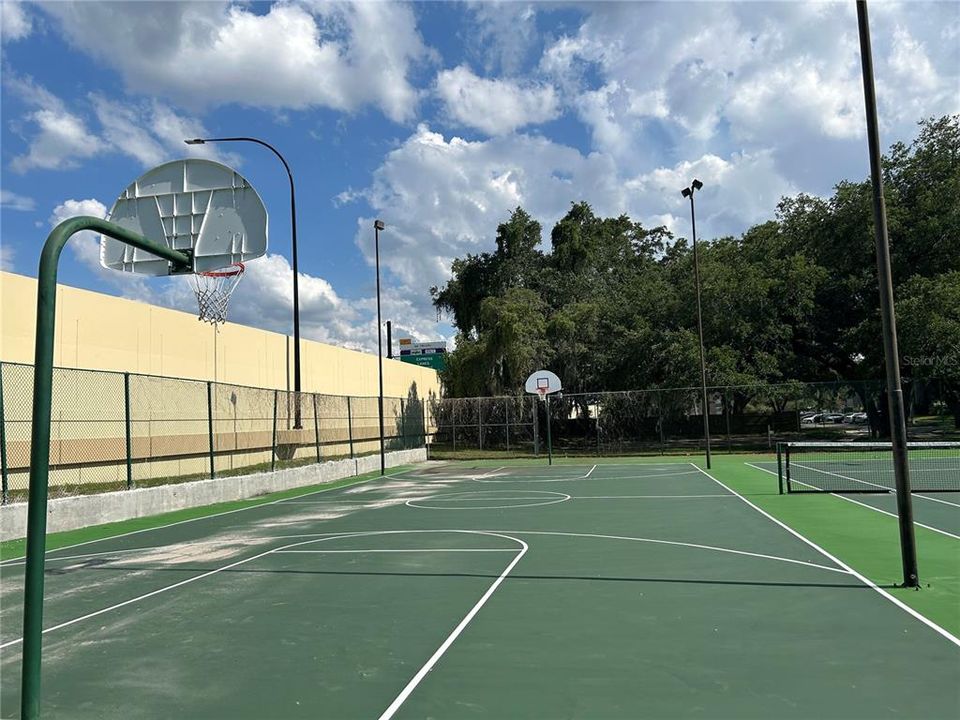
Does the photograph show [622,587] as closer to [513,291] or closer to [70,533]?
[70,533]

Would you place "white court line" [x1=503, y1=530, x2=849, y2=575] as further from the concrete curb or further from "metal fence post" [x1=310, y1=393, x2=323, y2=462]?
"metal fence post" [x1=310, y1=393, x2=323, y2=462]

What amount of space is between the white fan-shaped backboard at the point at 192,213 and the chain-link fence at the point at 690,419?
2476 cm

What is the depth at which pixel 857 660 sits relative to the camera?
5656mm

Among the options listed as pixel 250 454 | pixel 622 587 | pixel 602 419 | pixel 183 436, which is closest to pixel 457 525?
pixel 622 587

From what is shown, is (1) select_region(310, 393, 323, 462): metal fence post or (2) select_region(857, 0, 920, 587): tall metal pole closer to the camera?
(2) select_region(857, 0, 920, 587): tall metal pole

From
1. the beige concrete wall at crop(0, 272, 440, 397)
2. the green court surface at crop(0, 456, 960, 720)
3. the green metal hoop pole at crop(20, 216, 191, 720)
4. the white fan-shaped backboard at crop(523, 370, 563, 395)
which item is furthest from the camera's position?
the white fan-shaped backboard at crop(523, 370, 563, 395)

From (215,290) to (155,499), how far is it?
15.6 ft

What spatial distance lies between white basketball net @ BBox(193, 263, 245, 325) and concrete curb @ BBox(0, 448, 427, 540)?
411cm

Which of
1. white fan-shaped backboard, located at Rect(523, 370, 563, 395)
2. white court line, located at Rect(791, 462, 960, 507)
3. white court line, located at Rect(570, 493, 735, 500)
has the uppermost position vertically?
white fan-shaped backboard, located at Rect(523, 370, 563, 395)

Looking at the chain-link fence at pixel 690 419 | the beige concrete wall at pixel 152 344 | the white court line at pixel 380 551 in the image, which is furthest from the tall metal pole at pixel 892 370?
the chain-link fence at pixel 690 419

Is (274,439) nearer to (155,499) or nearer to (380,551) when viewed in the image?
(155,499)

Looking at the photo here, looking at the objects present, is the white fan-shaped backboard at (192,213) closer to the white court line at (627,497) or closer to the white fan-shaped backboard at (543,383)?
the white court line at (627,497)

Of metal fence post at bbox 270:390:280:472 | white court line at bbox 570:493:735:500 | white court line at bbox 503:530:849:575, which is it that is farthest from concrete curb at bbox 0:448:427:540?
white court line at bbox 570:493:735:500

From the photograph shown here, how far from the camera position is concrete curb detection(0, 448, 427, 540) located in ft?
43.0
